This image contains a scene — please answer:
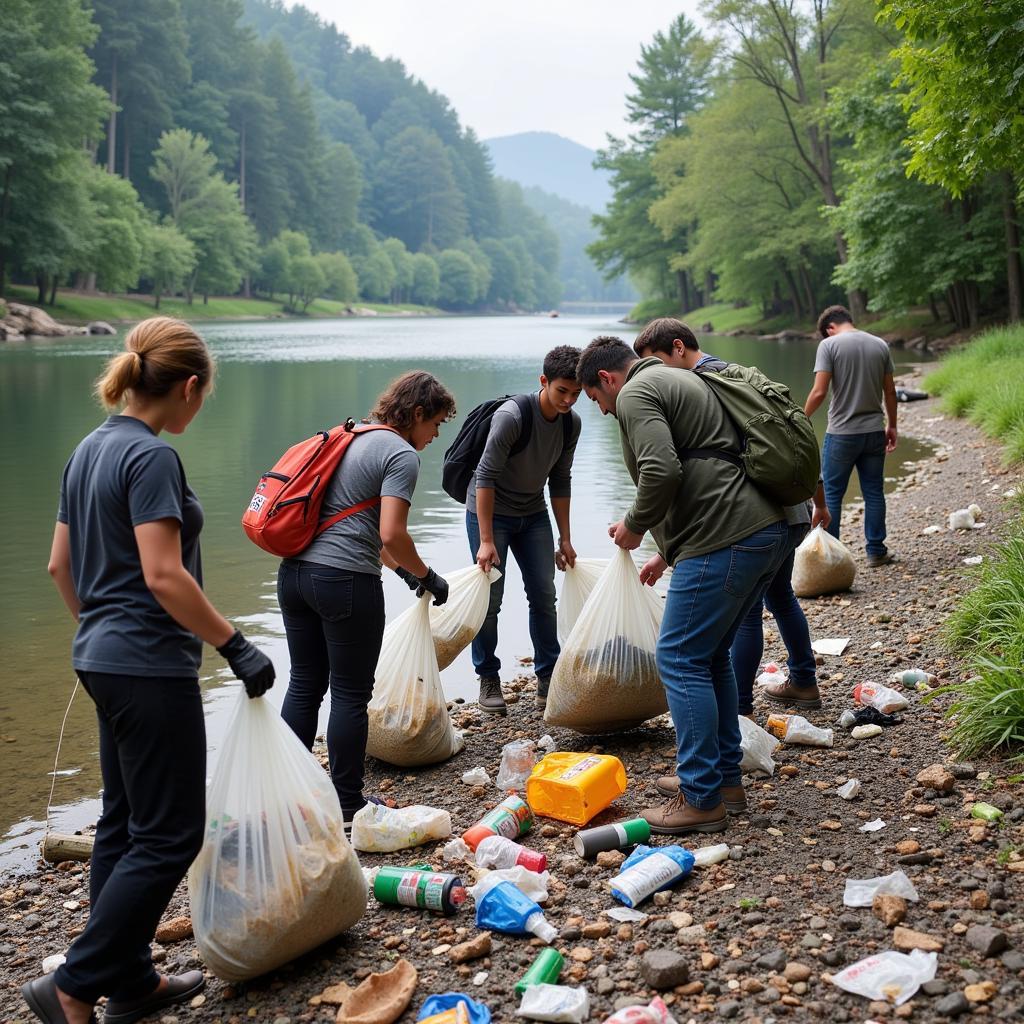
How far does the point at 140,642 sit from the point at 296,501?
1119mm

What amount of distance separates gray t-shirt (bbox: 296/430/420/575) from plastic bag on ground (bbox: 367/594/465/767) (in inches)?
34.9

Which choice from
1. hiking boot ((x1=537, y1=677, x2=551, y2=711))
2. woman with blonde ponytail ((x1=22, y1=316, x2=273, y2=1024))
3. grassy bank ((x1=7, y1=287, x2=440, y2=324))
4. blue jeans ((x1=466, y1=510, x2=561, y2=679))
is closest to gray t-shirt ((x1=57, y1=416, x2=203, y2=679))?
woman with blonde ponytail ((x1=22, y1=316, x2=273, y2=1024))

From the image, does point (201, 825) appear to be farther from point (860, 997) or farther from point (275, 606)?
A: point (275, 606)

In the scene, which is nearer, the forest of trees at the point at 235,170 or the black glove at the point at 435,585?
the black glove at the point at 435,585

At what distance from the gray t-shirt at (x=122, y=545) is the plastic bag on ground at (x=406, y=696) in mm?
1974

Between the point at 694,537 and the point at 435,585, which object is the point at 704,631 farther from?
the point at 435,585

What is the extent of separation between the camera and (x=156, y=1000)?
9.80 ft

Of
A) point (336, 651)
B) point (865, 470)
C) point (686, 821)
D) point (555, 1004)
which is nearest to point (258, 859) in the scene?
point (555, 1004)

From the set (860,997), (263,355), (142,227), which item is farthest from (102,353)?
(860,997)

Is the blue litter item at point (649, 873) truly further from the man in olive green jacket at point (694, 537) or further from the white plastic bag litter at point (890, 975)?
the white plastic bag litter at point (890, 975)

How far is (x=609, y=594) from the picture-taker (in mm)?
4691

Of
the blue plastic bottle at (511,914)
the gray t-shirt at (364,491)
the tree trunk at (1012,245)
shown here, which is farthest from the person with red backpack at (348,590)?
the tree trunk at (1012,245)

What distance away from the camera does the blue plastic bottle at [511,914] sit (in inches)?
126

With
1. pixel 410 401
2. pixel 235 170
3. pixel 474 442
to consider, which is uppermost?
pixel 235 170
